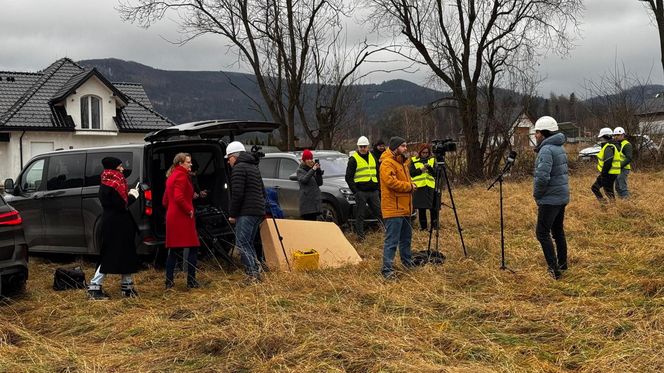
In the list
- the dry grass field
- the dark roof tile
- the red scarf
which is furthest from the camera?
the dark roof tile

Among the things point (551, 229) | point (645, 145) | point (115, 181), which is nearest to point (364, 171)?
point (551, 229)

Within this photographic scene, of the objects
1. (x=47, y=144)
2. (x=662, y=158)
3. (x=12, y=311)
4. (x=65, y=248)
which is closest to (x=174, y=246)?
(x=12, y=311)

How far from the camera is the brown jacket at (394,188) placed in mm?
6645

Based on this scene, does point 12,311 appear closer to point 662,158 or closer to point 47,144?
point 662,158

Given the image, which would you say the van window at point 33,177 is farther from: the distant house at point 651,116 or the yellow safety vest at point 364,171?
the distant house at point 651,116

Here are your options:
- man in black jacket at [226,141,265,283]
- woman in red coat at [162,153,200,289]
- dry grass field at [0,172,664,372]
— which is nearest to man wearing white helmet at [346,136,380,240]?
dry grass field at [0,172,664,372]

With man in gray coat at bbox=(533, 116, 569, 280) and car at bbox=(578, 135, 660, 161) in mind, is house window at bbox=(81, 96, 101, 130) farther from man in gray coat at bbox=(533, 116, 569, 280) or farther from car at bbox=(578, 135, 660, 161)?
man in gray coat at bbox=(533, 116, 569, 280)

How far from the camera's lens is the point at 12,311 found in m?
6.10

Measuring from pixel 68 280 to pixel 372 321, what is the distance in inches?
164

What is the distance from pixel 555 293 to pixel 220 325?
3.13 meters

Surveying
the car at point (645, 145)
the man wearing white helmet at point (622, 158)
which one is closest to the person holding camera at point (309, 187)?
the man wearing white helmet at point (622, 158)

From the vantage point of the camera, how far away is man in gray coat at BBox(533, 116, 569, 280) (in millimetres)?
6236

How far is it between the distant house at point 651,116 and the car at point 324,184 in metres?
16.3

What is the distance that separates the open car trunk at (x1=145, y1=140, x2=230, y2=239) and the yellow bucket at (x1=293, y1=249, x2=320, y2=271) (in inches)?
53.9
